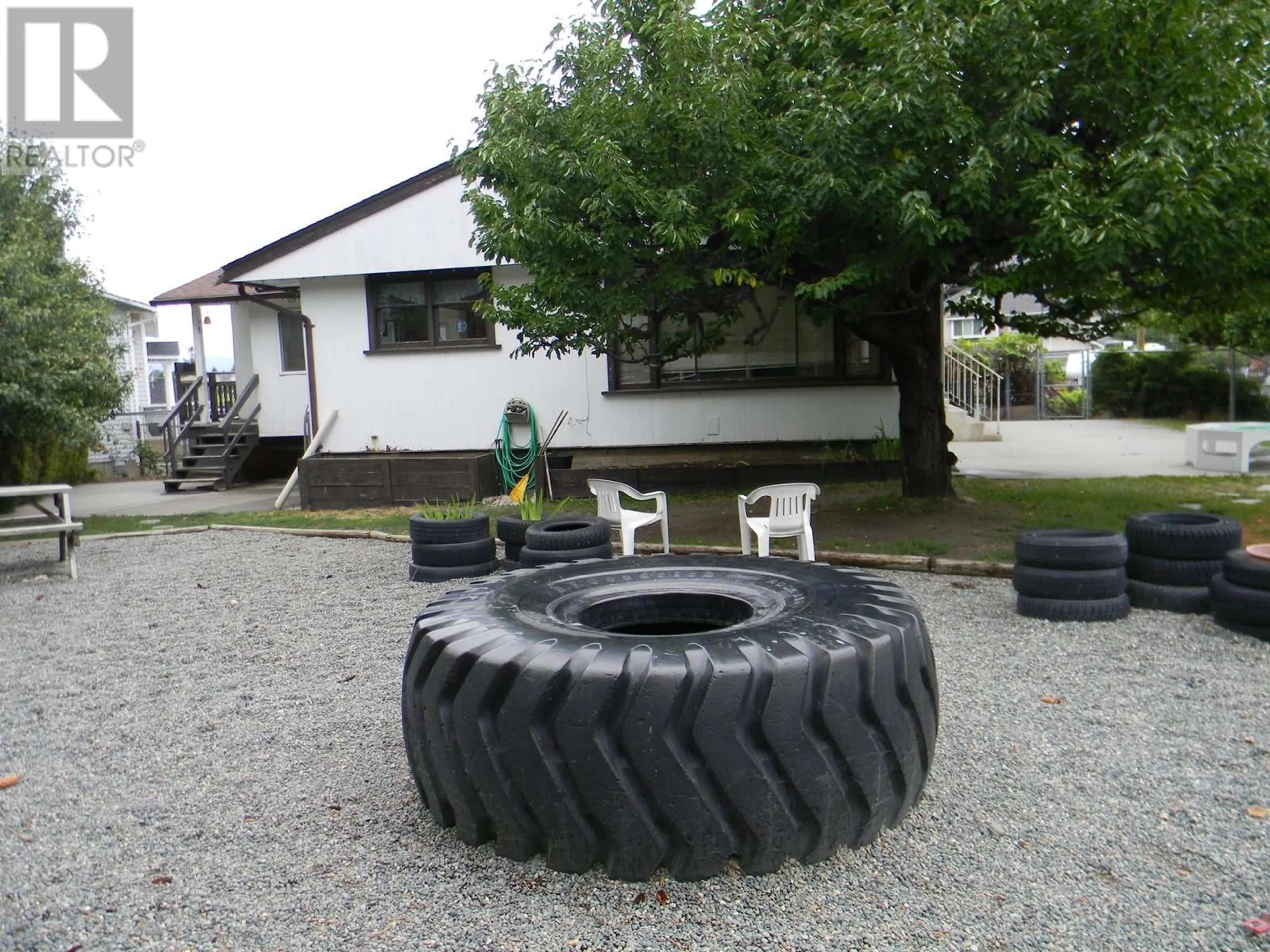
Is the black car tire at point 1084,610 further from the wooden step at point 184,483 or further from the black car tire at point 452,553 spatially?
the wooden step at point 184,483

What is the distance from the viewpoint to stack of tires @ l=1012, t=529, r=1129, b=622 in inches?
216

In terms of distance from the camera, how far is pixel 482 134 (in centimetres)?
841

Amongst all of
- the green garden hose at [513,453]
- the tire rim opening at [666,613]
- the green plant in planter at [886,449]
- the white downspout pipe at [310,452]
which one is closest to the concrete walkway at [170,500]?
the white downspout pipe at [310,452]

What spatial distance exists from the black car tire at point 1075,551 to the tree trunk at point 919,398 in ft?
12.5

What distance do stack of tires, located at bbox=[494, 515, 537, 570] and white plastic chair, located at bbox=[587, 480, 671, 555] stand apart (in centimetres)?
59

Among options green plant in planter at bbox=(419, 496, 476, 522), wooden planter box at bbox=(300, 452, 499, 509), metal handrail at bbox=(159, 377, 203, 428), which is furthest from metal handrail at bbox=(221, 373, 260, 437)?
green plant in planter at bbox=(419, 496, 476, 522)

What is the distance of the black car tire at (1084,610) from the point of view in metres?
5.49

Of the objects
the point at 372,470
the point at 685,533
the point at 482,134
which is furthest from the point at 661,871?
the point at 372,470

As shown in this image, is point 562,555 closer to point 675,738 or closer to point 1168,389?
point 675,738

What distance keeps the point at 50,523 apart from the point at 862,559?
7.26 meters

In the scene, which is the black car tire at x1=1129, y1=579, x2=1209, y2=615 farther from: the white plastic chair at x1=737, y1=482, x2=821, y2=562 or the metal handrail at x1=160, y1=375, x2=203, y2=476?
the metal handrail at x1=160, y1=375, x2=203, y2=476

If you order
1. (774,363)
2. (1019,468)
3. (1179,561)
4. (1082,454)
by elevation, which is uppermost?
(774,363)

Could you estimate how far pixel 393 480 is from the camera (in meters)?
12.5

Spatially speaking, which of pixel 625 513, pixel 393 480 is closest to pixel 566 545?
pixel 625 513
